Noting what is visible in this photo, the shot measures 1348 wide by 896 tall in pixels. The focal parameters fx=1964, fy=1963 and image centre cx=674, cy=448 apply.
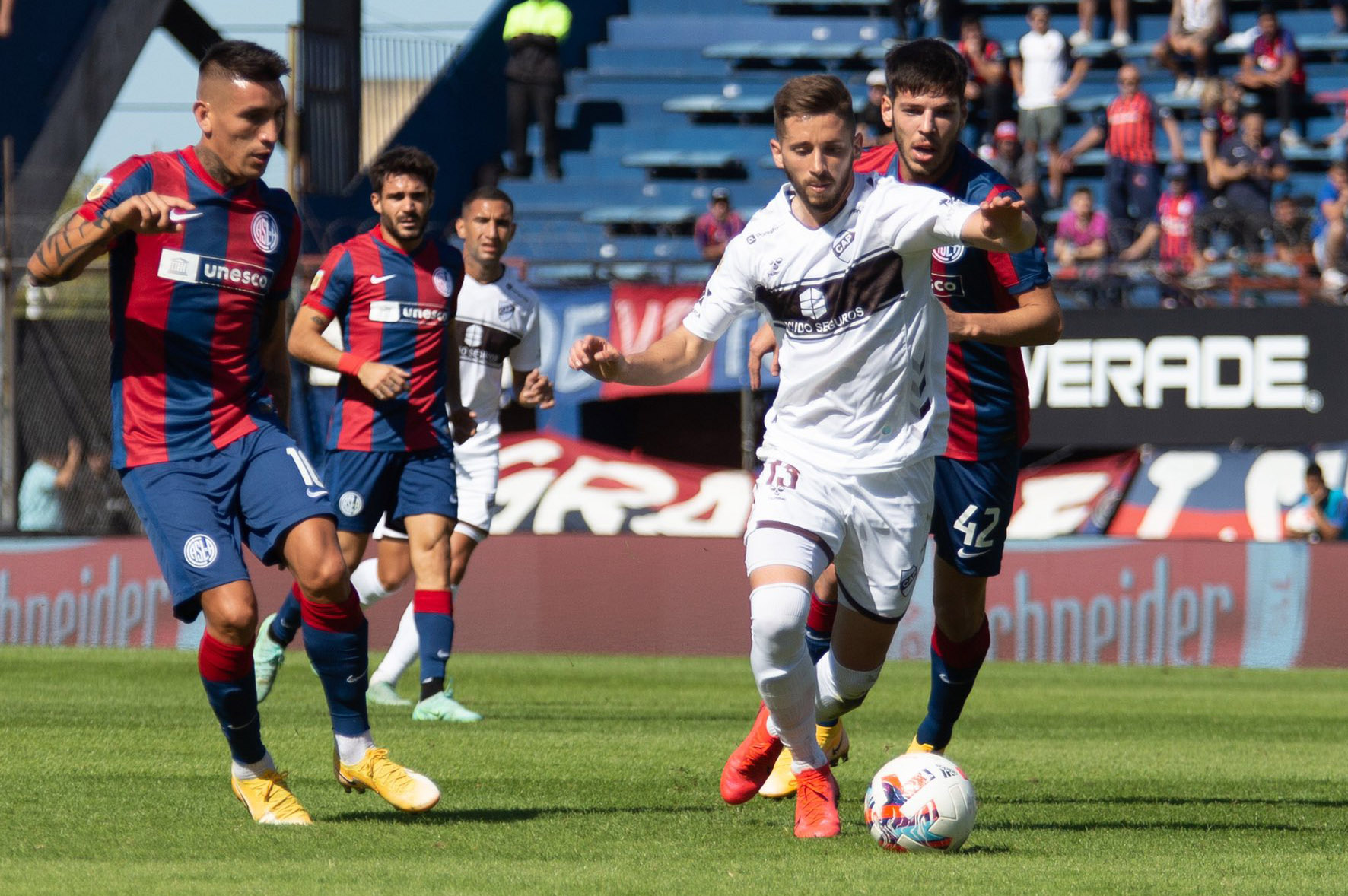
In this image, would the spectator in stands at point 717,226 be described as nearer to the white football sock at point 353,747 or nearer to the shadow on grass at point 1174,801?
the shadow on grass at point 1174,801

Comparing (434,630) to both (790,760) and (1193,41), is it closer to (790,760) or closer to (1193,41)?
(790,760)

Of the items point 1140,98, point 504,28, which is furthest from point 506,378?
point 504,28

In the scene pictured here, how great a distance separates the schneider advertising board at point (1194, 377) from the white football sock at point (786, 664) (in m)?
11.3

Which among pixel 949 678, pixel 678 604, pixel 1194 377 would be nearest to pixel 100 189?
pixel 949 678

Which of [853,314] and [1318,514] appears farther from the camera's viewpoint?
[1318,514]

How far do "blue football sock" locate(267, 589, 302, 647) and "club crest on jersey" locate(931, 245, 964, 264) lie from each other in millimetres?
4123

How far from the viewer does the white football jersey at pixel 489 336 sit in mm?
11125

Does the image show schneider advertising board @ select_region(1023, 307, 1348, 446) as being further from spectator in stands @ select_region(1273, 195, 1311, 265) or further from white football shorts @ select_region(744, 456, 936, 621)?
white football shorts @ select_region(744, 456, 936, 621)

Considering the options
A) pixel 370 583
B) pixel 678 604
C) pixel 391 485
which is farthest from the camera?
pixel 678 604

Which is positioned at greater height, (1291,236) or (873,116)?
(873,116)

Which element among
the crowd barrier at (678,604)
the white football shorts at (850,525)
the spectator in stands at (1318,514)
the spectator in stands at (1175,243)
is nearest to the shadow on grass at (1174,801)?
the white football shorts at (850,525)

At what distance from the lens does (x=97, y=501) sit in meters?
17.1

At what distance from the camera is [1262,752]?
30.5 feet

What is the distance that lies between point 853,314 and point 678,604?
10.2 metres
